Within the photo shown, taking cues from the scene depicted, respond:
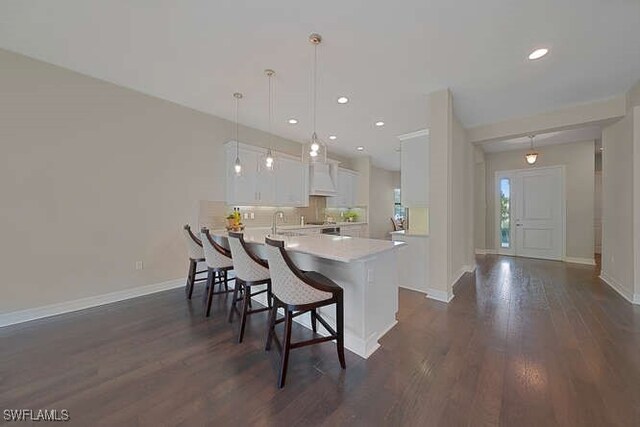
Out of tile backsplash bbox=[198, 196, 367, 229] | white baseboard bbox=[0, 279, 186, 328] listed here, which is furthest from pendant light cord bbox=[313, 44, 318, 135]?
white baseboard bbox=[0, 279, 186, 328]

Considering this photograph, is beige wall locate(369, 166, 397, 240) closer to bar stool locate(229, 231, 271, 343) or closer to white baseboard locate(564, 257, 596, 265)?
white baseboard locate(564, 257, 596, 265)

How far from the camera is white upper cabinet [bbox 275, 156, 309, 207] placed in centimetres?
529

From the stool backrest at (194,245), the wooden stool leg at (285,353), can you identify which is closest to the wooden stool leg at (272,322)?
the wooden stool leg at (285,353)

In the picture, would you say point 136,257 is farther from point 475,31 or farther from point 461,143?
point 461,143

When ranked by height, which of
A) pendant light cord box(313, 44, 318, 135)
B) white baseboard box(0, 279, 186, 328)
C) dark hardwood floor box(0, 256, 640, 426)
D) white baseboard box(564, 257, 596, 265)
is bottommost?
dark hardwood floor box(0, 256, 640, 426)

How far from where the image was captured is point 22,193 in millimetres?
2740

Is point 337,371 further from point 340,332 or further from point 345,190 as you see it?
point 345,190

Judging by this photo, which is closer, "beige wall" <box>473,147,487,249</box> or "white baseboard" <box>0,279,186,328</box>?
"white baseboard" <box>0,279,186,328</box>

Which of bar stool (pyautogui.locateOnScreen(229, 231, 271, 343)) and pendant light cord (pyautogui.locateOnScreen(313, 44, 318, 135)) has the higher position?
pendant light cord (pyautogui.locateOnScreen(313, 44, 318, 135))

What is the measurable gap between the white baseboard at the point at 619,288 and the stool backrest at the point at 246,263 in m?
4.73

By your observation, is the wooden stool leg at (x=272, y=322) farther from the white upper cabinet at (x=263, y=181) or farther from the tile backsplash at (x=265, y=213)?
the white upper cabinet at (x=263, y=181)

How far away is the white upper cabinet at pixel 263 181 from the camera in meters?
4.61

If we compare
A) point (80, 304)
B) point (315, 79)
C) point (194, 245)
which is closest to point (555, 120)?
point (315, 79)

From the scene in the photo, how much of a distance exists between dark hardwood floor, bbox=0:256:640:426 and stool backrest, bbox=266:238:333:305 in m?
0.58
